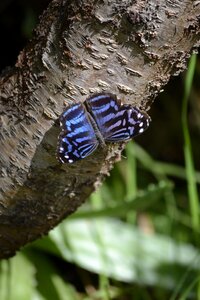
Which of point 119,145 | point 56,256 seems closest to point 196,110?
point 56,256

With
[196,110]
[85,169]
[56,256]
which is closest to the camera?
[85,169]

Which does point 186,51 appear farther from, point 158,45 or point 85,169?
point 85,169
